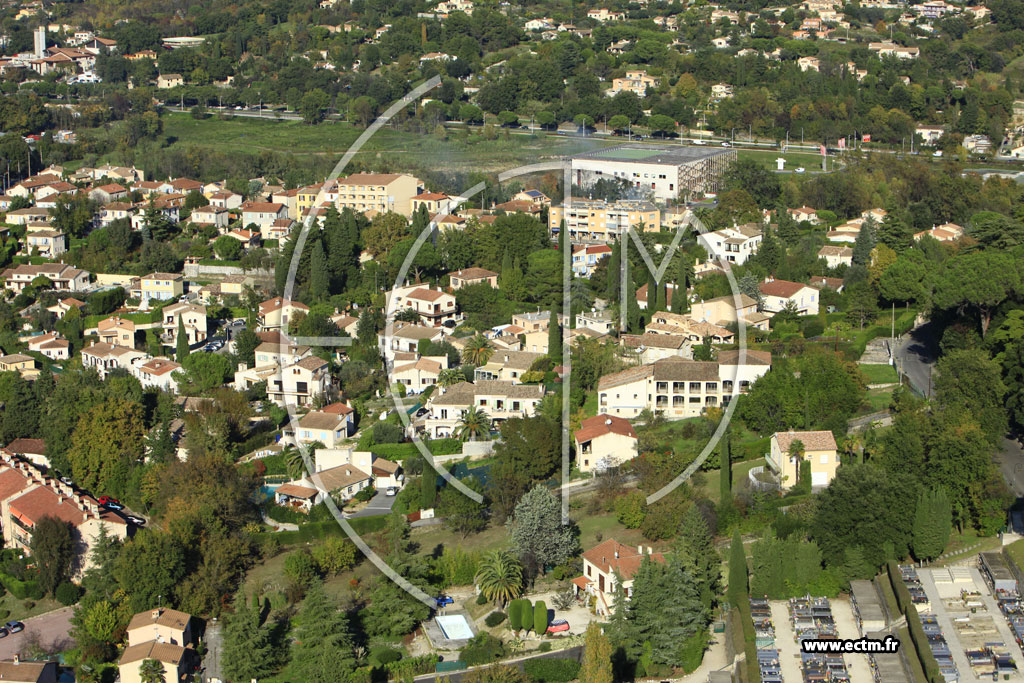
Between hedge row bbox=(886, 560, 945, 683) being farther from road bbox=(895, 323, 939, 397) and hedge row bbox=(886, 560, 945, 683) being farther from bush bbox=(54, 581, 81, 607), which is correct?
bush bbox=(54, 581, 81, 607)

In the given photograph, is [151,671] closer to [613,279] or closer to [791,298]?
[613,279]

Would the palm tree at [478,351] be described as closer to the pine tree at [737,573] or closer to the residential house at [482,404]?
the residential house at [482,404]

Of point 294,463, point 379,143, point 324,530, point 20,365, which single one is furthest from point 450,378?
point 379,143

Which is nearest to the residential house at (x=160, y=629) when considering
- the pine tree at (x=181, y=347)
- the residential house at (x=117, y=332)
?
the pine tree at (x=181, y=347)

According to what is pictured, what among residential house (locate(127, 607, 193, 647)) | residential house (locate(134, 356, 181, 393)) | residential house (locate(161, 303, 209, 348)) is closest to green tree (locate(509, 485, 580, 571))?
residential house (locate(127, 607, 193, 647))

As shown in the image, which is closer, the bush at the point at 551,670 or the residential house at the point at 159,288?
the bush at the point at 551,670
